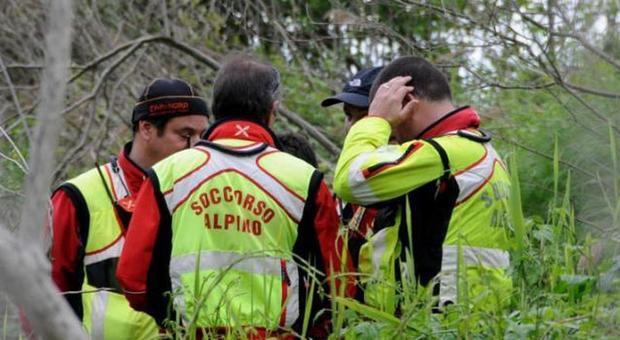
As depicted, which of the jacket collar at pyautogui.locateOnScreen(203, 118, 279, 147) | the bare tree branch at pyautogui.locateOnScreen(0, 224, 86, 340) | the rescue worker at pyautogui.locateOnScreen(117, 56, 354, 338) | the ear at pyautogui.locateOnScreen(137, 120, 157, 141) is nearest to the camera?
the bare tree branch at pyautogui.locateOnScreen(0, 224, 86, 340)

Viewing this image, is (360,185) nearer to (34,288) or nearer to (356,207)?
(356,207)

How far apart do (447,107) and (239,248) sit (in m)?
0.87

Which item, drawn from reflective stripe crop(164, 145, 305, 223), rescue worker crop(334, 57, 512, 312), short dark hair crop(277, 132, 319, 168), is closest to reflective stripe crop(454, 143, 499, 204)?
rescue worker crop(334, 57, 512, 312)

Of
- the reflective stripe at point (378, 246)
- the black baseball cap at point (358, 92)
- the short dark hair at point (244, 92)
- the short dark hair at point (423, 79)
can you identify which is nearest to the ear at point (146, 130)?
the black baseball cap at point (358, 92)

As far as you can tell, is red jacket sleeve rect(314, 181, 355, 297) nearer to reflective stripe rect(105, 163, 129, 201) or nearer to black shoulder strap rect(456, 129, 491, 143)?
black shoulder strap rect(456, 129, 491, 143)

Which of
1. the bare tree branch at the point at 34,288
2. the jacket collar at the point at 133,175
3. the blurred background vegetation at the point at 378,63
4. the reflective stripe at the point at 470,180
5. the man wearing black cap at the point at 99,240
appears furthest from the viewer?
the blurred background vegetation at the point at 378,63

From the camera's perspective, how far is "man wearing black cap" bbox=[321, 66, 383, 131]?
508 cm

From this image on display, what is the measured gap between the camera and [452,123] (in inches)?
170

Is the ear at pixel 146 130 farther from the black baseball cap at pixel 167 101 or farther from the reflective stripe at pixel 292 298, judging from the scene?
the reflective stripe at pixel 292 298

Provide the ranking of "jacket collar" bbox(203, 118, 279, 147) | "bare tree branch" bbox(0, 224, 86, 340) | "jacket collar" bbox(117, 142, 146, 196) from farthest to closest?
"jacket collar" bbox(117, 142, 146, 196)
"jacket collar" bbox(203, 118, 279, 147)
"bare tree branch" bbox(0, 224, 86, 340)

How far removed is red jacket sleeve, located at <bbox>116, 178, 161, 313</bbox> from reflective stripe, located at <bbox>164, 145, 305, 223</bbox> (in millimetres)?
56

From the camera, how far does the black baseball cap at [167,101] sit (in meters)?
5.18

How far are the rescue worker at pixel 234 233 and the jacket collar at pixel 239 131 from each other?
0.13 feet

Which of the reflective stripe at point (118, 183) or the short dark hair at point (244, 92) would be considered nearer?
the short dark hair at point (244, 92)
